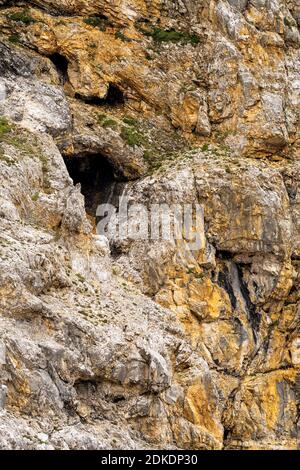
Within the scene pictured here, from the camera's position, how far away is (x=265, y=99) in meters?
50.0

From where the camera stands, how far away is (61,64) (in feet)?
160

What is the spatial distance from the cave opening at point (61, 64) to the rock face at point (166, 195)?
0.28ft

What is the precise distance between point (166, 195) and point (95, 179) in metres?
4.88

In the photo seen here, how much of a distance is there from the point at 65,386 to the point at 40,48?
2183cm

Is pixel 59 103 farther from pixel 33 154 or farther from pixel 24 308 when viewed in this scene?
pixel 24 308

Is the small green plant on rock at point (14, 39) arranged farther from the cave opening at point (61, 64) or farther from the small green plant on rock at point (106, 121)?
the small green plant on rock at point (106, 121)

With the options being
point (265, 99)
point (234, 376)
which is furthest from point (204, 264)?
point (265, 99)

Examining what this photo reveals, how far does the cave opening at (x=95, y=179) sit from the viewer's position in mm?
47844

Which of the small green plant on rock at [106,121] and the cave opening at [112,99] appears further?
the cave opening at [112,99]

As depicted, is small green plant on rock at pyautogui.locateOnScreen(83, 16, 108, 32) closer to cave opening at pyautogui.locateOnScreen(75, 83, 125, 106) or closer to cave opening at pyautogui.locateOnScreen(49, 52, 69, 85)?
cave opening at pyautogui.locateOnScreen(49, 52, 69, 85)

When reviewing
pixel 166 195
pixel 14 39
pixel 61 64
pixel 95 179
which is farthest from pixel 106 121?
pixel 14 39

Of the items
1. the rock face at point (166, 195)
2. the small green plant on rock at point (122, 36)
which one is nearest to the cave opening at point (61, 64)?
the rock face at point (166, 195)

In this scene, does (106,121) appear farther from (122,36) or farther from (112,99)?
(122,36)

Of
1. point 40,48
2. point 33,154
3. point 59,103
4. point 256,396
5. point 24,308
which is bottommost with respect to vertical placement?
point 256,396
